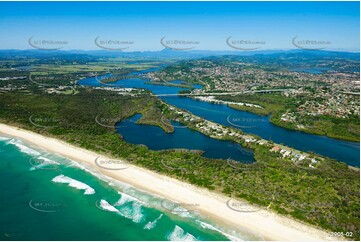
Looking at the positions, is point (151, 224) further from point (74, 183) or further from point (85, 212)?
Answer: point (74, 183)

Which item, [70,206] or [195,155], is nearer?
[70,206]

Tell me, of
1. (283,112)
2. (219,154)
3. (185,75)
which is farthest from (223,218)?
(185,75)

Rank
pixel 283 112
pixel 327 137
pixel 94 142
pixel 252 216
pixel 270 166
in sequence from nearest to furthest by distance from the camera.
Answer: pixel 252 216 < pixel 270 166 < pixel 94 142 < pixel 327 137 < pixel 283 112

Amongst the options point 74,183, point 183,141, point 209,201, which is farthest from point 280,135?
point 74,183

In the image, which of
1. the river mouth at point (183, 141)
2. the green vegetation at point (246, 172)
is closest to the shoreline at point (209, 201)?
the green vegetation at point (246, 172)

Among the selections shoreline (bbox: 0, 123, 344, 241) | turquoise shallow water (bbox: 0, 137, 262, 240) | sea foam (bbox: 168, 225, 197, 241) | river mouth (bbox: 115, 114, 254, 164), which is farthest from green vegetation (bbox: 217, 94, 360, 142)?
sea foam (bbox: 168, 225, 197, 241)

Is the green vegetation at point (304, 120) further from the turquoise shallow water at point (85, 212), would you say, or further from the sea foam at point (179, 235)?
the sea foam at point (179, 235)

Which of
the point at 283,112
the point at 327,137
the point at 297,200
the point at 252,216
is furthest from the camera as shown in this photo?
the point at 283,112

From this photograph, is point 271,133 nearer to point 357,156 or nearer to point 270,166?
point 357,156
